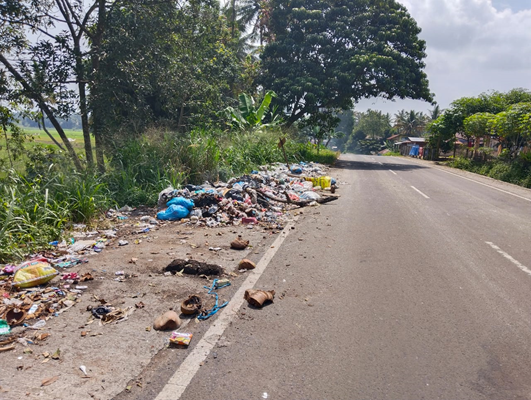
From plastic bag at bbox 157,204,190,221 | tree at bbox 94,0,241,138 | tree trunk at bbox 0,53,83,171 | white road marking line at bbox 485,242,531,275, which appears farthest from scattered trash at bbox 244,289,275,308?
tree at bbox 94,0,241,138

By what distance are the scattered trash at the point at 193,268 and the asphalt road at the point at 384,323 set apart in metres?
0.69

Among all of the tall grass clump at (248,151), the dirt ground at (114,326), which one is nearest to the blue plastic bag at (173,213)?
the dirt ground at (114,326)

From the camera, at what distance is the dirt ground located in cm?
319

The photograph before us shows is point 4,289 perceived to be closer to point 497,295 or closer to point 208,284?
point 208,284

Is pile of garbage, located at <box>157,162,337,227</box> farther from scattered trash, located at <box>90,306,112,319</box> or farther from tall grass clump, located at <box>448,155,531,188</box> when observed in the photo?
tall grass clump, located at <box>448,155,531,188</box>

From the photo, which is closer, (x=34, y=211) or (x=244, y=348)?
(x=244, y=348)

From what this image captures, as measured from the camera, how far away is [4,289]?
4.94 meters

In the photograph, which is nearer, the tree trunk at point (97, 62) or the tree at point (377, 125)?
the tree trunk at point (97, 62)

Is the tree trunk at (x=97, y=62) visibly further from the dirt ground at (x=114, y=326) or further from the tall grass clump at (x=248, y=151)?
the dirt ground at (x=114, y=326)

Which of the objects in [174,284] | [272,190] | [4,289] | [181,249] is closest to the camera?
[4,289]

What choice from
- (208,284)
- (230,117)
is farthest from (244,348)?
(230,117)

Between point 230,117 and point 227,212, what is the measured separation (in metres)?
11.8

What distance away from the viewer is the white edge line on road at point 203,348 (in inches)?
123

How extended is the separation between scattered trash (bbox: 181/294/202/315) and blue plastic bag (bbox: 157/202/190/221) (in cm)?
472
